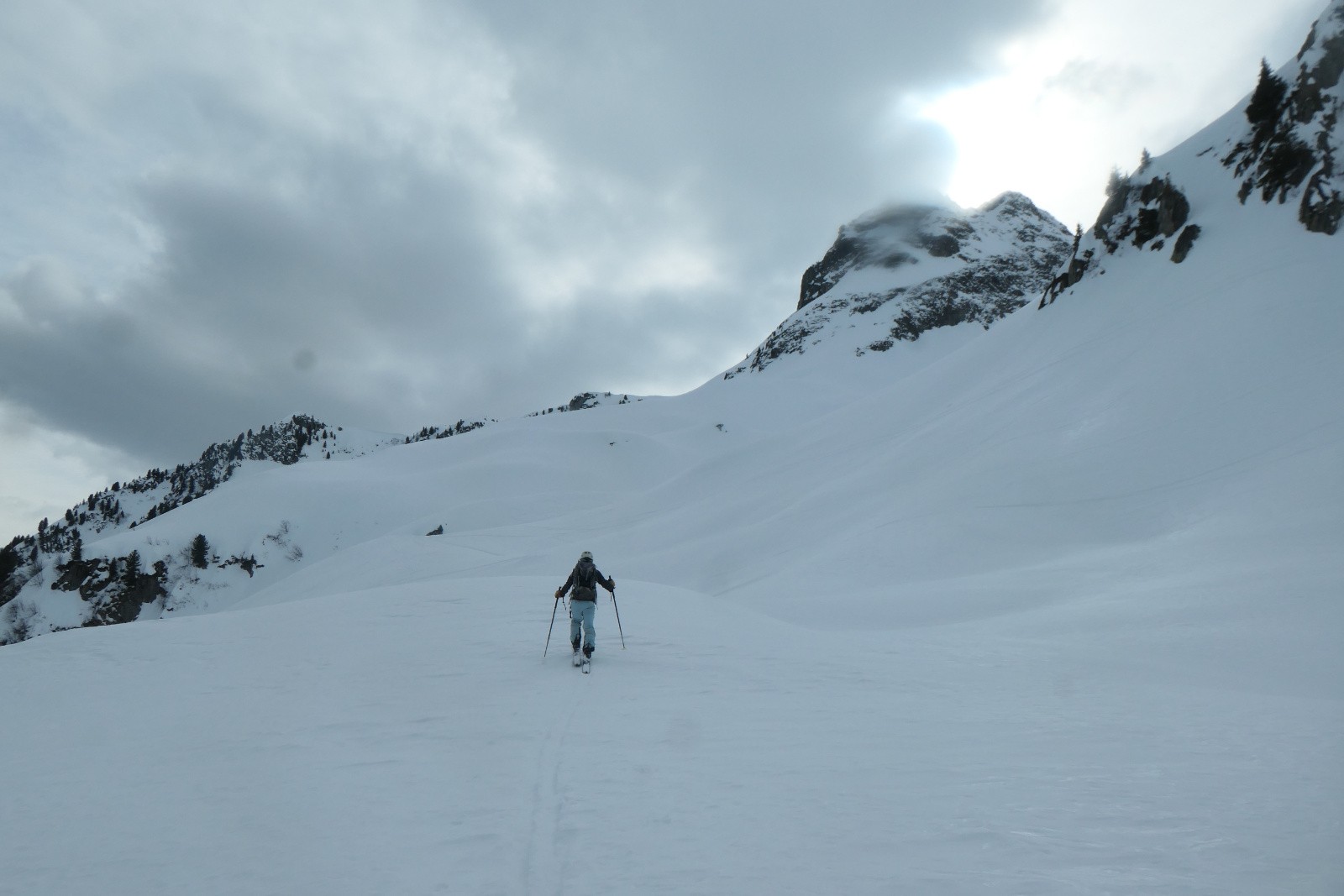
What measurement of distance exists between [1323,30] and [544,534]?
50.6 m

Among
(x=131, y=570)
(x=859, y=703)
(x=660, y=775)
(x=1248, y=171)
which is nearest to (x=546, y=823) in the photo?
(x=660, y=775)

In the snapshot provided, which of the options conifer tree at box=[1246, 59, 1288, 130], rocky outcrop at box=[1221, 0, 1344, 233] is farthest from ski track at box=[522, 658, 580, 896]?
conifer tree at box=[1246, 59, 1288, 130]

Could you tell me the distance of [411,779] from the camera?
21.6ft

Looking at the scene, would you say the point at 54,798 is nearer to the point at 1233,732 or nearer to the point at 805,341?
the point at 1233,732

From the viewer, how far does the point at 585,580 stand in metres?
11.9

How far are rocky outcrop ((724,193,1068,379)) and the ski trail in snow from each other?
391 feet

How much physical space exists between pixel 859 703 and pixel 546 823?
196 inches

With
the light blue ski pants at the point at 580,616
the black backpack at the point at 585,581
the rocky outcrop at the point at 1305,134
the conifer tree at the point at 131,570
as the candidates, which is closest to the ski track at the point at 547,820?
the light blue ski pants at the point at 580,616

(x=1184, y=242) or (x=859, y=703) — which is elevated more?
(x=1184, y=242)

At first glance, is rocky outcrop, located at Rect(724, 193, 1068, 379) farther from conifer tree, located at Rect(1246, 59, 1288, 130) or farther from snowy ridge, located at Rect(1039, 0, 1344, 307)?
conifer tree, located at Rect(1246, 59, 1288, 130)

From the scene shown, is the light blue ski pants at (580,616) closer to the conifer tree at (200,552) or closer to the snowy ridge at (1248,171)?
the snowy ridge at (1248,171)

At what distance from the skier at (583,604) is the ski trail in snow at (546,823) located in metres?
3.58

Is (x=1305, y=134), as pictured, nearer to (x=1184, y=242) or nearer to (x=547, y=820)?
(x=1184, y=242)

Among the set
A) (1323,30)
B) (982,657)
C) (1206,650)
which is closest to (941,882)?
(982,657)
